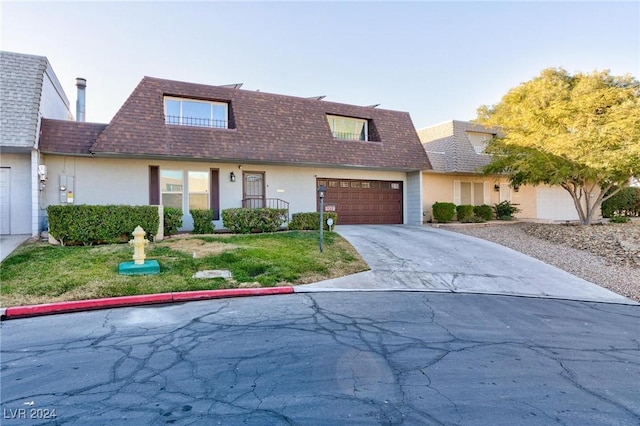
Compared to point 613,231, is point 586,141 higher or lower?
higher

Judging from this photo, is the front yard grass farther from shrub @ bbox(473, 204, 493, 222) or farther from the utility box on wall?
shrub @ bbox(473, 204, 493, 222)

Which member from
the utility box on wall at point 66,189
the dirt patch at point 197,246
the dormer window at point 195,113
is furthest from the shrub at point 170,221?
the dormer window at point 195,113

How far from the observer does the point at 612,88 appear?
1247 cm

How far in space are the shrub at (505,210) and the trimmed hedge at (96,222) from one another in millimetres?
17455

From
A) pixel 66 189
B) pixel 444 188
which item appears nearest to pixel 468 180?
pixel 444 188

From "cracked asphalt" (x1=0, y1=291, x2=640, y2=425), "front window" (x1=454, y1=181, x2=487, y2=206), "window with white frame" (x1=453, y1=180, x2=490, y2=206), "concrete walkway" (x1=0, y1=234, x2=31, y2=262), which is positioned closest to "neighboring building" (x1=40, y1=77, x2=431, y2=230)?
"concrete walkway" (x1=0, y1=234, x2=31, y2=262)

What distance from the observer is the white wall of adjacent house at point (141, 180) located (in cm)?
1229

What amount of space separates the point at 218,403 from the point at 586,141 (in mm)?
14155

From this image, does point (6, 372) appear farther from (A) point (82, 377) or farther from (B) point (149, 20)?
(B) point (149, 20)

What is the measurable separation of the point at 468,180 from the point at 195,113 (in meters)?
14.8

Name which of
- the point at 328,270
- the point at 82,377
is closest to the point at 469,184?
the point at 328,270

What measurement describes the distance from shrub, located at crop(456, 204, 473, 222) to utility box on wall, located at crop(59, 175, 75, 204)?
1684 cm

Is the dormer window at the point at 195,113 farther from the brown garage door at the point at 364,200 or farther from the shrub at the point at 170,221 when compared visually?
the brown garage door at the point at 364,200

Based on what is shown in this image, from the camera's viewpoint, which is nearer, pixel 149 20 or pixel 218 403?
pixel 218 403
